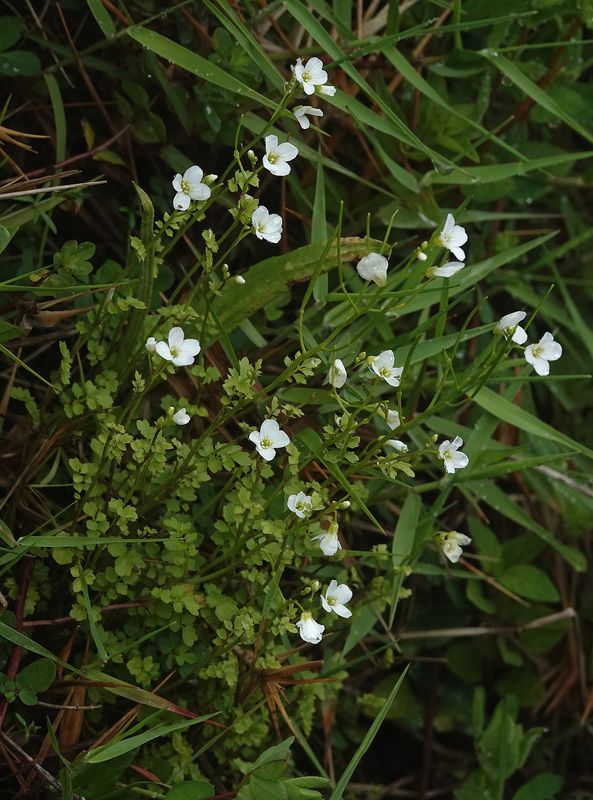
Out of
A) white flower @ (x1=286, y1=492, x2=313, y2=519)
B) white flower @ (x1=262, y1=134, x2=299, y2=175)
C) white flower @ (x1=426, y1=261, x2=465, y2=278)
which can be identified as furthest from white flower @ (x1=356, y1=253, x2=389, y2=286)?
white flower @ (x1=286, y1=492, x2=313, y2=519)

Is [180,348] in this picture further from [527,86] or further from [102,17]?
[527,86]

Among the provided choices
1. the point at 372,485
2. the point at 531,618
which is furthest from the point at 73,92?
the point at 531,618

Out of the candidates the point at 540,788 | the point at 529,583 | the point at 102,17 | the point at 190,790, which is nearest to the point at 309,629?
the point at 190,790

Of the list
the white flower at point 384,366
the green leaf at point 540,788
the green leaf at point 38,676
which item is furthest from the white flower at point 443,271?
the green leaf at point 540,788

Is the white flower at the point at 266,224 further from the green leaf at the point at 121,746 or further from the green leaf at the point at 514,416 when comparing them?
the green leaf at the point at 121,746

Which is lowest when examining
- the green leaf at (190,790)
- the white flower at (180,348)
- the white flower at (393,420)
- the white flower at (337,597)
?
the green leaf at (190,790)

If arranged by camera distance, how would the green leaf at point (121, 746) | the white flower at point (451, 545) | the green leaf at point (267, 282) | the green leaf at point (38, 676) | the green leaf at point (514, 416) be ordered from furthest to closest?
the green leaf at point (514, 416) → the green leaf at point (267, 282) → the white flower at point (451, 545) → the green leaf at point (38, 676) → the green leaf at point (121, 746)

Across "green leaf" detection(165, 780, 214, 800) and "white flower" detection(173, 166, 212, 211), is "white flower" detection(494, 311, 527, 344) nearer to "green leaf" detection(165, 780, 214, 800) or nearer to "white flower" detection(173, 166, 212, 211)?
"white flower" detection(173, 166, 212, 211)
